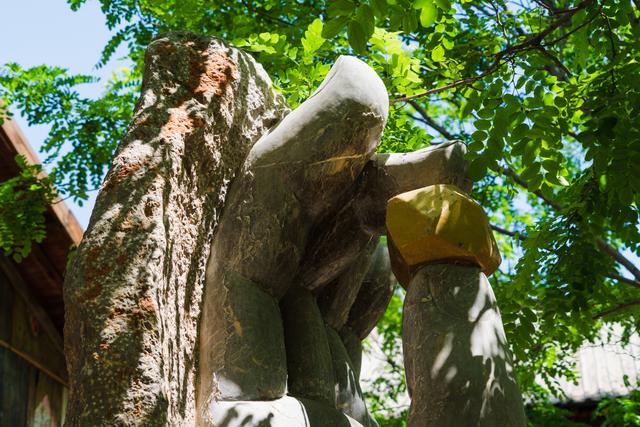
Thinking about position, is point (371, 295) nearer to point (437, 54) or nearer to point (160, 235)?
point (160, 235)

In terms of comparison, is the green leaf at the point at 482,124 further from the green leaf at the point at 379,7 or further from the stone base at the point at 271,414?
the stone base at the point at 271,414

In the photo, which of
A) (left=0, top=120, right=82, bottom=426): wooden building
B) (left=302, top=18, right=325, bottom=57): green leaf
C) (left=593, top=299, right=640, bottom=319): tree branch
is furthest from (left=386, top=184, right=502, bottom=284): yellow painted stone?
(left=0, top=120, right=82, bottom=426): wooden building

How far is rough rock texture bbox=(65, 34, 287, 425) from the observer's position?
6.95ft

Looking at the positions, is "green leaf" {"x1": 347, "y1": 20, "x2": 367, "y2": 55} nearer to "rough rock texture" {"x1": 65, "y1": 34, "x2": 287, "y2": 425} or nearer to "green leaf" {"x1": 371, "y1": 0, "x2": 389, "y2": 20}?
"green leaf" {"x1": 371, "y1": 0, "x2": 389, "y2": 20}

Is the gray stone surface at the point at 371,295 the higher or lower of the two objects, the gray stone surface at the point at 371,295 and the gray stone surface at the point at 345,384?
the higher

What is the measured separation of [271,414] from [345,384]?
0.57 meters

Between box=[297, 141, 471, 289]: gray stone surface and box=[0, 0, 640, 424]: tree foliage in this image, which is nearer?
box=[297, 141, 471, 289]: gray stone surface

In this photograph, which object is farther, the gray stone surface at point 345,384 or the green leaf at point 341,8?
the gray stone surface at point 345,384

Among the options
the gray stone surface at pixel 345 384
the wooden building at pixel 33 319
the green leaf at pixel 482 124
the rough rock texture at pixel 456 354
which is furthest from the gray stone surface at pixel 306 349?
the wooden building at pixel 33 319

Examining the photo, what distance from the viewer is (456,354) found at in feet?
7.50

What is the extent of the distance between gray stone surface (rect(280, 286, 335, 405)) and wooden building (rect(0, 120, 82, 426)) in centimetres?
406

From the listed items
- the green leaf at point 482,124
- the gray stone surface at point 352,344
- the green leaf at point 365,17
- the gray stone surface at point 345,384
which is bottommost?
the gray stone surface at point 345,384

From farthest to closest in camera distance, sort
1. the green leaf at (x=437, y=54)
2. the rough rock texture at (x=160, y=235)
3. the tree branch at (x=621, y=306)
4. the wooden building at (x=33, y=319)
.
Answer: the wooden building at (x=33, y=319) → the tree branch at (x=621, y=306) → the green leaf at (x=437, y=54) → the rough rock texture at (x=160, y=235)

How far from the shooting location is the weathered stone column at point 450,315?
223 centimetres
